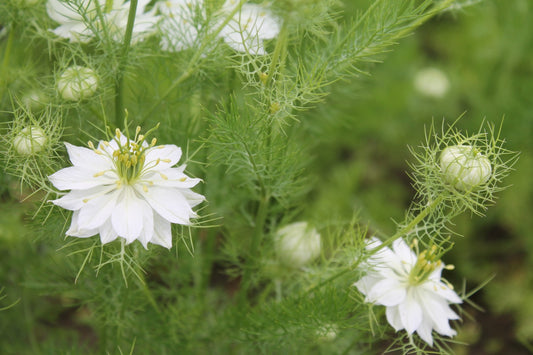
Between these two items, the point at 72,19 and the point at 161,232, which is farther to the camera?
the point at 72,19

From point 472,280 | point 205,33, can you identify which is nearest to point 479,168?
point 205,33

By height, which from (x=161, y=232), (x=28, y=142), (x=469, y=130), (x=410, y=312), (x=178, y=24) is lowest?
(x=469, y=130)

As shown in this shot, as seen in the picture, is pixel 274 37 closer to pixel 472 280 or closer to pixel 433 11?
pixel 433 11

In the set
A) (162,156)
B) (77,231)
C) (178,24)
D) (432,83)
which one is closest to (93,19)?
(178,24)

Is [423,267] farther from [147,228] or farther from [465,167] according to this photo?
[147,228]

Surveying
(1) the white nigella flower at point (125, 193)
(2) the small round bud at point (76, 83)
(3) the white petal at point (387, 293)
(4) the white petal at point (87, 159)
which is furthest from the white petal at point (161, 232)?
(3) the white petal at point (387, 293)

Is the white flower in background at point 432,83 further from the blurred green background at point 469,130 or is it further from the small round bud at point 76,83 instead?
the small round bud at point 76,83

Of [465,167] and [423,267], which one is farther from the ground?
[465,167]

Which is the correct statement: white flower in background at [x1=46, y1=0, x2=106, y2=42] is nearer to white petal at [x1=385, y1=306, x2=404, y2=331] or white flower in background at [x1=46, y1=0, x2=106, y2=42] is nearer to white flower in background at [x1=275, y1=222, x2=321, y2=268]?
white flower in background at [x1=275, y1=222, x2=321, y2=268]
